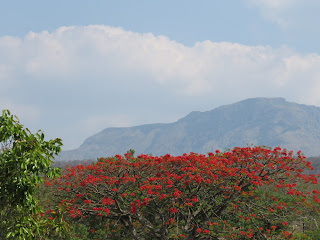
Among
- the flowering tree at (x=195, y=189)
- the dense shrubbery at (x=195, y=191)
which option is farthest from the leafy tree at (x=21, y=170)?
the flowering tree at (x=195, y=189)

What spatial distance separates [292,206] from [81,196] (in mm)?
9678

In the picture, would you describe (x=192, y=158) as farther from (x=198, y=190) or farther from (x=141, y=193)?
(x=141, y=193)

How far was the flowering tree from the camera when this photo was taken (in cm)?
1623

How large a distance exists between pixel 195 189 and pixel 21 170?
32.7 ft

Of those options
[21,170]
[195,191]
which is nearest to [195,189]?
[195,191]

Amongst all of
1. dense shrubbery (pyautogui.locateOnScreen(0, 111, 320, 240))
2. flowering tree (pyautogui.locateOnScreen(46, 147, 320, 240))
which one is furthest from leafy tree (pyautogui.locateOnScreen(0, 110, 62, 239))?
flowering tree (pyautogui.locateOnScreen(46, 147, 320, 240))

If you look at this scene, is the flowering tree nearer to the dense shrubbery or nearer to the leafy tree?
the dense shrubbery

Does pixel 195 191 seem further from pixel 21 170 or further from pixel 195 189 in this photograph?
pixel 21 170

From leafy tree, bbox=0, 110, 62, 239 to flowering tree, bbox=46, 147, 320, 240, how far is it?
717 cm

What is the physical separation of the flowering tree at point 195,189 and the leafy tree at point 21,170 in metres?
7.17

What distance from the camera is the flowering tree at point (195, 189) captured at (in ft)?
53.3

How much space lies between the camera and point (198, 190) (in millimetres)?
16578

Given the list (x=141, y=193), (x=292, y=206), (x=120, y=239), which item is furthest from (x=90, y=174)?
(x=292, y=206)

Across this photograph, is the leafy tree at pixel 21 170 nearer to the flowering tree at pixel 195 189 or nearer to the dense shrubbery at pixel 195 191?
the dense shrubbery at pixel 195 191
